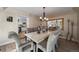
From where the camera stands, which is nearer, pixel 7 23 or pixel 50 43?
pixel 7 23

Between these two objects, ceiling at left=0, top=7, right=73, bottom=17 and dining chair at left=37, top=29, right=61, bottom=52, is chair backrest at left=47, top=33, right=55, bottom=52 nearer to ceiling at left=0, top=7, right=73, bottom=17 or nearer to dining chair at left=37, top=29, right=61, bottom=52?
dining chair at left=37, top=29, right=61, bottom=52

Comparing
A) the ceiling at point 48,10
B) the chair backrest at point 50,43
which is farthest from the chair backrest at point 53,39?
the ceiling at point 48,10

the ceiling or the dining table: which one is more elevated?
the ceiling

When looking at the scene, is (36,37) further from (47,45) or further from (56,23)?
(56,23)

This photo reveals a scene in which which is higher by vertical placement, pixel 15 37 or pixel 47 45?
pixel 15 37

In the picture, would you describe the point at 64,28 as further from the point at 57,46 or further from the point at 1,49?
the point at 1,49

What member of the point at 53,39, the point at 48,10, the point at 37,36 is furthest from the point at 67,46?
the point at 48,10

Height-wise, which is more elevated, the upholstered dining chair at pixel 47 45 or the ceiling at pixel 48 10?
the ceiling at pixel 48 10

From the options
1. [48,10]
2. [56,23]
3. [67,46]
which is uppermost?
[48,10]

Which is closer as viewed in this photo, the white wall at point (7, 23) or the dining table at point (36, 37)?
the white wall at point (7, 23)

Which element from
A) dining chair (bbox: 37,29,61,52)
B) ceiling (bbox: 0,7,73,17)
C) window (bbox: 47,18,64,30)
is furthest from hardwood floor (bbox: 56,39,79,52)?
ceiling (bbox: 0,7,73,17)

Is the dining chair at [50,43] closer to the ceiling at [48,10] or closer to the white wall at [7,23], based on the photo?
the ceiling at [48,10]

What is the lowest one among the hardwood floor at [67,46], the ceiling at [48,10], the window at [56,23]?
the hardwood floor at [67,46]
